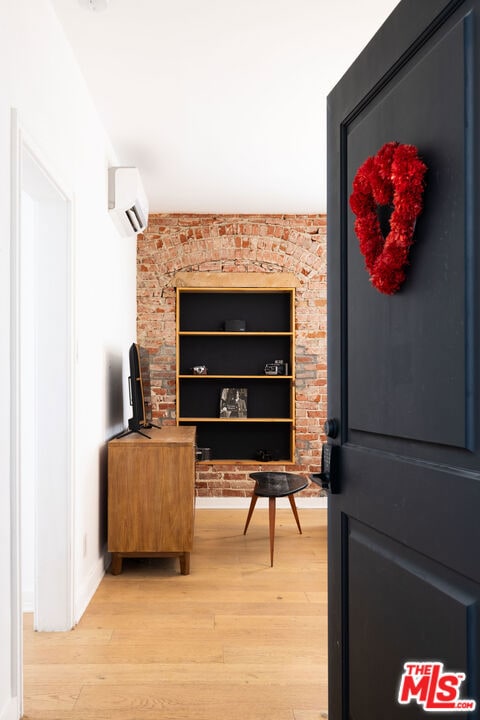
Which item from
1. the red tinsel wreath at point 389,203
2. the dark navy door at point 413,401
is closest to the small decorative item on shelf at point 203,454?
the dark navy door at point 413,401

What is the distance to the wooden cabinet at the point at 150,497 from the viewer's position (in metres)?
3.46

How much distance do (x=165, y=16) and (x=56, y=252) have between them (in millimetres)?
1153

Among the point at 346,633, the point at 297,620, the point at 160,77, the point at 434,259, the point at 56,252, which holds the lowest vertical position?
the point at 297,620

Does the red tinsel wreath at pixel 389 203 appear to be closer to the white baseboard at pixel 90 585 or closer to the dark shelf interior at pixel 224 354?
the white baseboard at pixel 90 585

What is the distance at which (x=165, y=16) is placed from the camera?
246 centimetres

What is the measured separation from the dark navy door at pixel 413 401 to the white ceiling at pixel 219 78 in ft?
3.63

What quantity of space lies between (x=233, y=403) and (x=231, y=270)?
1.26 meters

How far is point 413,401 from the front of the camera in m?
1.26

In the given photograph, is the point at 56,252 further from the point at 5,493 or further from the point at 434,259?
the point at 434,259

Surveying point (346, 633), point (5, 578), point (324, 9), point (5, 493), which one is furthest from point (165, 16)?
point (346, 633)

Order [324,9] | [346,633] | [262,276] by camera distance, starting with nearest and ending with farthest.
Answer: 1. [346,633]
2. [324,9]
3. [262,276]

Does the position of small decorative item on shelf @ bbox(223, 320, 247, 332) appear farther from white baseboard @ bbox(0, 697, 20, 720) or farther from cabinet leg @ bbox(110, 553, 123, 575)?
white baseboard @ bbox(0, 697, 20, 720)

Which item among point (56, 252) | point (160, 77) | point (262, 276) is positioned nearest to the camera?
point (56, 252)

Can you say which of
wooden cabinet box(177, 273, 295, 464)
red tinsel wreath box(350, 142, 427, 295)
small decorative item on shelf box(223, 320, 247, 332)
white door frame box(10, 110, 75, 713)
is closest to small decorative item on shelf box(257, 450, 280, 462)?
wooden cabinet box(177, 273, 295, 464)
